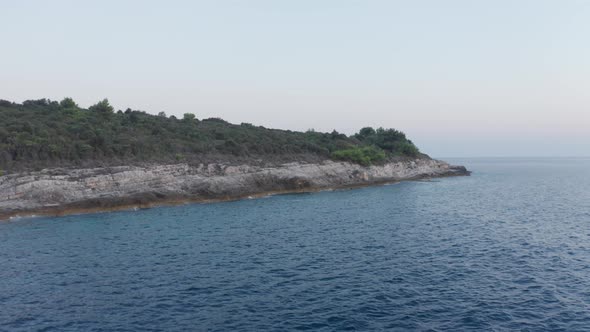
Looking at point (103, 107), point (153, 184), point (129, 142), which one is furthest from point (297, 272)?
point (103, 107)

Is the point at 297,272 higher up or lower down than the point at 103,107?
lower down

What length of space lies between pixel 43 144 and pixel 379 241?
58.3 meters

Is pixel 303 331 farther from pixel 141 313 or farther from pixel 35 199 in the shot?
pixel 35 199

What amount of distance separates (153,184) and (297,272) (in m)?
45.2

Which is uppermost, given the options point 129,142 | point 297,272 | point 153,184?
point 129,142

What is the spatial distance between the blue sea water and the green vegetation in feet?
61.5

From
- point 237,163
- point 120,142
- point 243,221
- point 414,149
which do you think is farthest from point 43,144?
point 414,149

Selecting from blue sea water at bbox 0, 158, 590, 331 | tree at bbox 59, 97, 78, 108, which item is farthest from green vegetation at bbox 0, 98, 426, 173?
blue sea water at bbox 0, 158, 590, 331

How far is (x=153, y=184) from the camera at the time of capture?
69000 mm

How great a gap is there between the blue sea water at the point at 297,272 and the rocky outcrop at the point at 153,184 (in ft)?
17.4

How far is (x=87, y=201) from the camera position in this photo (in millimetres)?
59750

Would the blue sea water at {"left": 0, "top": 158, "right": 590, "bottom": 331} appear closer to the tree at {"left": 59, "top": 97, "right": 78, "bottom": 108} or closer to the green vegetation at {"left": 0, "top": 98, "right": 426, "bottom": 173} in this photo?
the green vegetation at {"left": 0, "top": 98, "right": 426, "bottom": 173}

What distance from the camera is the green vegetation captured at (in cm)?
6756

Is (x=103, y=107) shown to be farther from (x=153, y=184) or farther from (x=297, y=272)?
(x=297, y=272)
